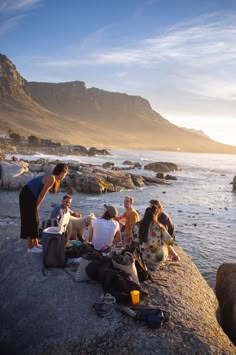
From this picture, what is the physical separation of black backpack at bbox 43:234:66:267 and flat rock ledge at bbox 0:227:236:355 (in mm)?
212

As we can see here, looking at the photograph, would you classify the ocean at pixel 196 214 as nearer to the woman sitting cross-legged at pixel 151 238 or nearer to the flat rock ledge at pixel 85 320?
the woman sitting cross-legged at pixel 151 238

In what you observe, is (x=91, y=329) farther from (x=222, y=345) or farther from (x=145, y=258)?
(x=145, y=258)

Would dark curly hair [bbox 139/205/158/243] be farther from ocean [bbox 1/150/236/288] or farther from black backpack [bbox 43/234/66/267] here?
ocean [bbox 1/150/236/288]

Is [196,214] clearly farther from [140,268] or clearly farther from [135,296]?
[135,296]

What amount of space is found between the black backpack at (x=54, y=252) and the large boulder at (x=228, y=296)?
13.2 ft

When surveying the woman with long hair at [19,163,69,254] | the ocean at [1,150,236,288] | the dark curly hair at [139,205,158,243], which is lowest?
the ocean at [1,150,236,288]

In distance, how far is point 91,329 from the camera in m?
5.87

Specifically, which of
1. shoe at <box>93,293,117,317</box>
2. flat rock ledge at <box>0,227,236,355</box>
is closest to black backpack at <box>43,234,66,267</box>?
flat rock ledge at <box>0,227,236,355</box>

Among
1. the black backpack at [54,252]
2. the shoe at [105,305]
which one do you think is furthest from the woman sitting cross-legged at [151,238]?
the shoe at [105,305]

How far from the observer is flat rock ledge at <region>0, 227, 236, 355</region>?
562 cm

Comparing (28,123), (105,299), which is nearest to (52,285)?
(105,299)

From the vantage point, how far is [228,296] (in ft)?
28.9

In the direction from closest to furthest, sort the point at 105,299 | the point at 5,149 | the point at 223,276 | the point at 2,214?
the point at 105,299 < the point at 223,276 < the point at 2,214 < the point at 5,149

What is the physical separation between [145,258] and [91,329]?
115 inches
